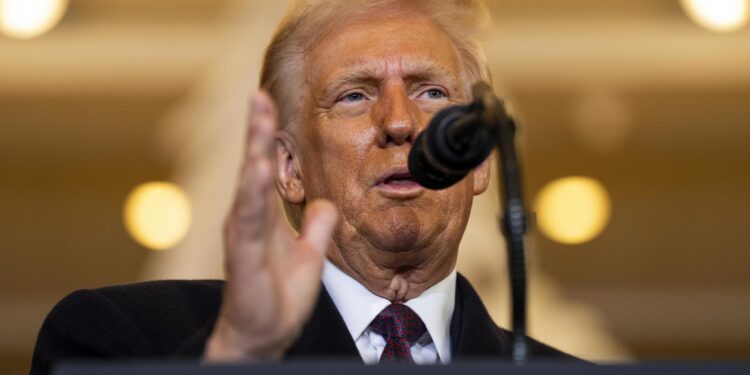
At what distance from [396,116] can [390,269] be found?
0.80 ft

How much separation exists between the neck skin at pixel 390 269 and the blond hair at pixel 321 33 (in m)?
0.27

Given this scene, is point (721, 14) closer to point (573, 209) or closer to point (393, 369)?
point (573, 209)

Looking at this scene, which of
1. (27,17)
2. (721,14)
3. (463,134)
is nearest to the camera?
(463,134)

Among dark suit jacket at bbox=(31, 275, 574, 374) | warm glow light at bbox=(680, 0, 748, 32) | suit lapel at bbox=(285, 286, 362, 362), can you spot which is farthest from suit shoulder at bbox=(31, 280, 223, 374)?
warm glow light at bbox=(680, 0, 748, 32)

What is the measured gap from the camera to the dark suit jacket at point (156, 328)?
5.79ft

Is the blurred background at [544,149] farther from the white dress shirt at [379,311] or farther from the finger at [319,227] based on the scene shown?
the finger at [319,227]

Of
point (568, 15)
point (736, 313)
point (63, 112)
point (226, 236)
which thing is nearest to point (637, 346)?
point (736, 313)

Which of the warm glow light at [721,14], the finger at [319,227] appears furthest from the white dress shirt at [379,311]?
the warm glow light at [721,14]

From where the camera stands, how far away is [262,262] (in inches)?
51.8

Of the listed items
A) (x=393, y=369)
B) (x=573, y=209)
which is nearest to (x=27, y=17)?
(x=573, y=209)

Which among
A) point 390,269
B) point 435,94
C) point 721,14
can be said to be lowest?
point 390,269

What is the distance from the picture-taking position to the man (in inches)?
71.6

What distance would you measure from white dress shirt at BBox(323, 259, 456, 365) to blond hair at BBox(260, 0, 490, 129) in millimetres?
307

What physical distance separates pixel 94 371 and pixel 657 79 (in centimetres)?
373
